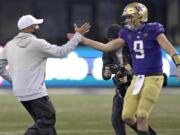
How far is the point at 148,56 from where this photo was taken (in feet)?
28.3

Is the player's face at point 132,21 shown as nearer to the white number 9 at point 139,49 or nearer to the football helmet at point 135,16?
the football helmet at point 135,16

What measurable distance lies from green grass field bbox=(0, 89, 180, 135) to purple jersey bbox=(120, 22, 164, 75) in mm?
2918

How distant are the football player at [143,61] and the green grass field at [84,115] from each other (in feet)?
9.31

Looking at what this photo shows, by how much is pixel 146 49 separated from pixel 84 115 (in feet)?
18.8

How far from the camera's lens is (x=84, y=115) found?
559 inches

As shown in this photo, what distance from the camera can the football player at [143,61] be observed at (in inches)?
334

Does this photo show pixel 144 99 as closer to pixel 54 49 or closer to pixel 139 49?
pixel 139 49

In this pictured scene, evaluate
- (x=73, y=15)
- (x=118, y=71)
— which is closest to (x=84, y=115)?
(x=118, y=71)

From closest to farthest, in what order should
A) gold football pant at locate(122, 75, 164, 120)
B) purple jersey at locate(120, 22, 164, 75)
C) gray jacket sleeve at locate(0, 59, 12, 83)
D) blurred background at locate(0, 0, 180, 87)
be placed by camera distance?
gold football pant at locate(122, 75, 164, 120) < purple jersey at locate(120, 22, 164, 75) < gray jacket sleeve at locate(0, 59, 12, 83) < blurred background at locate(0, 0, 180, 87)

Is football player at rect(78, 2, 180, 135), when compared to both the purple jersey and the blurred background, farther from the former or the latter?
the blurred background

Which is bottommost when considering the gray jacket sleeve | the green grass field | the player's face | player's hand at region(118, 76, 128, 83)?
the green grass field

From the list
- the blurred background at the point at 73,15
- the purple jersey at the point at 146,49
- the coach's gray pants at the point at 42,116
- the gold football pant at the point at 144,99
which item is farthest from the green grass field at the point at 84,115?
the blurred background at the point at 73,15

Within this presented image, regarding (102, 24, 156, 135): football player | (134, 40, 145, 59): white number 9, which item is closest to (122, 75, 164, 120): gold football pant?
(134, 40, 145, 59): white number 9

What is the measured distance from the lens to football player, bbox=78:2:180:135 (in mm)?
8484
